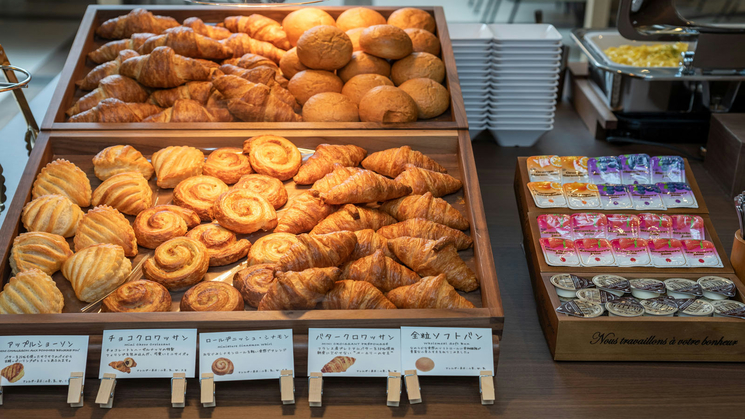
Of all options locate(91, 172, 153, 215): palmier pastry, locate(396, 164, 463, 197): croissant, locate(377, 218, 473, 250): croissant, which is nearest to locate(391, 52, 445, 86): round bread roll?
locate(396, 164, 463, 197): croissant

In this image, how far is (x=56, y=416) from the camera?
4.54ft

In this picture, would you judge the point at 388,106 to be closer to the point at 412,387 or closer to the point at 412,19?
the point at 412,19

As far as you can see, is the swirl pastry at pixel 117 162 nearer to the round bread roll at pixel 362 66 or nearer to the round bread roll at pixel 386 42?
the round bread roll at pixel 362 66

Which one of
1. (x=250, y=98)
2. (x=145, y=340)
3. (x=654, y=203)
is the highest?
(x=250, y=98)

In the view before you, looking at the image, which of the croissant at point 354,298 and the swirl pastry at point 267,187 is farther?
the swirl pastry at point 267,187

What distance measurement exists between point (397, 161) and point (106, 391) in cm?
107

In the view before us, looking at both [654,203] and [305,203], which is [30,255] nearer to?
[305,203]

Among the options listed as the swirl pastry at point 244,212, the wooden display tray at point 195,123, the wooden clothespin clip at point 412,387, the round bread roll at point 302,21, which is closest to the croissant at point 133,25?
the wooden display tray at point 195,123

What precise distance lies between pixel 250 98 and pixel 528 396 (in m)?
1.34

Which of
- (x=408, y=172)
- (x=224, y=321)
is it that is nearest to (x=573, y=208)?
(x=408, y=172)

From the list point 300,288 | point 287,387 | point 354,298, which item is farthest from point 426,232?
point 287,387

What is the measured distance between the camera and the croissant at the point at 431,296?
1462mm

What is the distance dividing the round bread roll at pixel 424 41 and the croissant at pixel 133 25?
3.46ft

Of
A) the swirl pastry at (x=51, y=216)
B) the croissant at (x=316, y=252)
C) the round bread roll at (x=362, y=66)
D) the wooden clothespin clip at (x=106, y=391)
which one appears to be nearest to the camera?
the wooden clothespin clip at (x=106, y=391)
